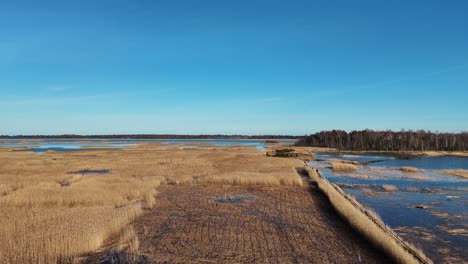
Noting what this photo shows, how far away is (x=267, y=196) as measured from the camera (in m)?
23.1

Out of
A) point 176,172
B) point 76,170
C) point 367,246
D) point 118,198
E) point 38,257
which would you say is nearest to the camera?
point 38,257

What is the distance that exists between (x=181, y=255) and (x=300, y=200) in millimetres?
11542

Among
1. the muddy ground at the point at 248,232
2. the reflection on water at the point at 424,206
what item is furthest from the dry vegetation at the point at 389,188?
the muddy ground at the point at 248,232

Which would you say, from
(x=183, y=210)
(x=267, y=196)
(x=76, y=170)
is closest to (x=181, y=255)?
(x=183, y=210)

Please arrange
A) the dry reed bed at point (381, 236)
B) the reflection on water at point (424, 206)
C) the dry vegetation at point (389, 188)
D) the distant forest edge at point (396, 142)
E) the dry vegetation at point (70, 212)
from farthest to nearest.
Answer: the distant forest edge at point (396, 142)
the dry vegetation at point (389, 188)
the reflection on water at point (424, 206)
the dry vegetation at point (70, 212)
the dry reed bed at point (381, 236)

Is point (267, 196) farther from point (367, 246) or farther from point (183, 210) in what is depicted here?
point (367, 246)

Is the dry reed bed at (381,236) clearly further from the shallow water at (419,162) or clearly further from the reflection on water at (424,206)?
the shallow water at (419,162)

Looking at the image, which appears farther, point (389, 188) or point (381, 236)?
point (389, 188)

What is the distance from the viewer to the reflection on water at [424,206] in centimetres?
1398

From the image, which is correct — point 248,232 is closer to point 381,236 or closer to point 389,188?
point 381,236

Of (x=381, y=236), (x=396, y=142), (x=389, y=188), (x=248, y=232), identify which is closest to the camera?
(x=381, y=236)

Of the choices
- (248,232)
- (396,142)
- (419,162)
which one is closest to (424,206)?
(248,232)

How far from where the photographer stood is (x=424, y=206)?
68.8ft

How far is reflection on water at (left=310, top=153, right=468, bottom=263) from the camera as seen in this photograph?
1398 cm
